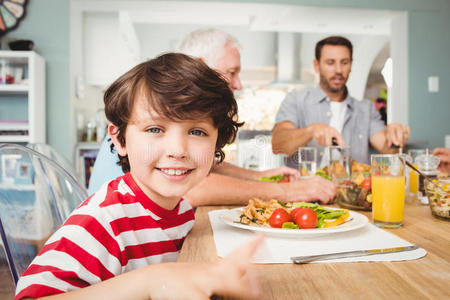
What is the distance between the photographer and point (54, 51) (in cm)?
337

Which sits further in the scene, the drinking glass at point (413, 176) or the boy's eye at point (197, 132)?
the drinking glass at point (413, 176)

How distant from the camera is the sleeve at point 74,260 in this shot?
0.49 m

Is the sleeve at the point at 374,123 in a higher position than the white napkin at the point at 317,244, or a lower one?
higher

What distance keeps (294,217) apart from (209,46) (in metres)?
0.84

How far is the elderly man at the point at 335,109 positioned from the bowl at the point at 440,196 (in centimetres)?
133

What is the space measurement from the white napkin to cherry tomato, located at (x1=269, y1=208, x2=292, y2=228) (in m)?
0.04

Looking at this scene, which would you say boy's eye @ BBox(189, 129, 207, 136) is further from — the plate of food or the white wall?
the white wall

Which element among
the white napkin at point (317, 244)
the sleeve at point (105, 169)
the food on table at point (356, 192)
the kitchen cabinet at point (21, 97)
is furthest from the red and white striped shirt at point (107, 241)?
the kitchen cabinet at point (21, 97)

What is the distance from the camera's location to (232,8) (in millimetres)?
3697

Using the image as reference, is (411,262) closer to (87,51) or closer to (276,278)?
(276,278)

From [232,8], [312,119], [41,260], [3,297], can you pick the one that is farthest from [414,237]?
[232,8]

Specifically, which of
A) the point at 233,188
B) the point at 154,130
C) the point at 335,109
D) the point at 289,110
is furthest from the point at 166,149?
the point at 335,109

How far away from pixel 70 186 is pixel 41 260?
2.09 ft

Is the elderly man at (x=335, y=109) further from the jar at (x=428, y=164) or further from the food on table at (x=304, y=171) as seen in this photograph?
the jar at (x=428, y=164)
